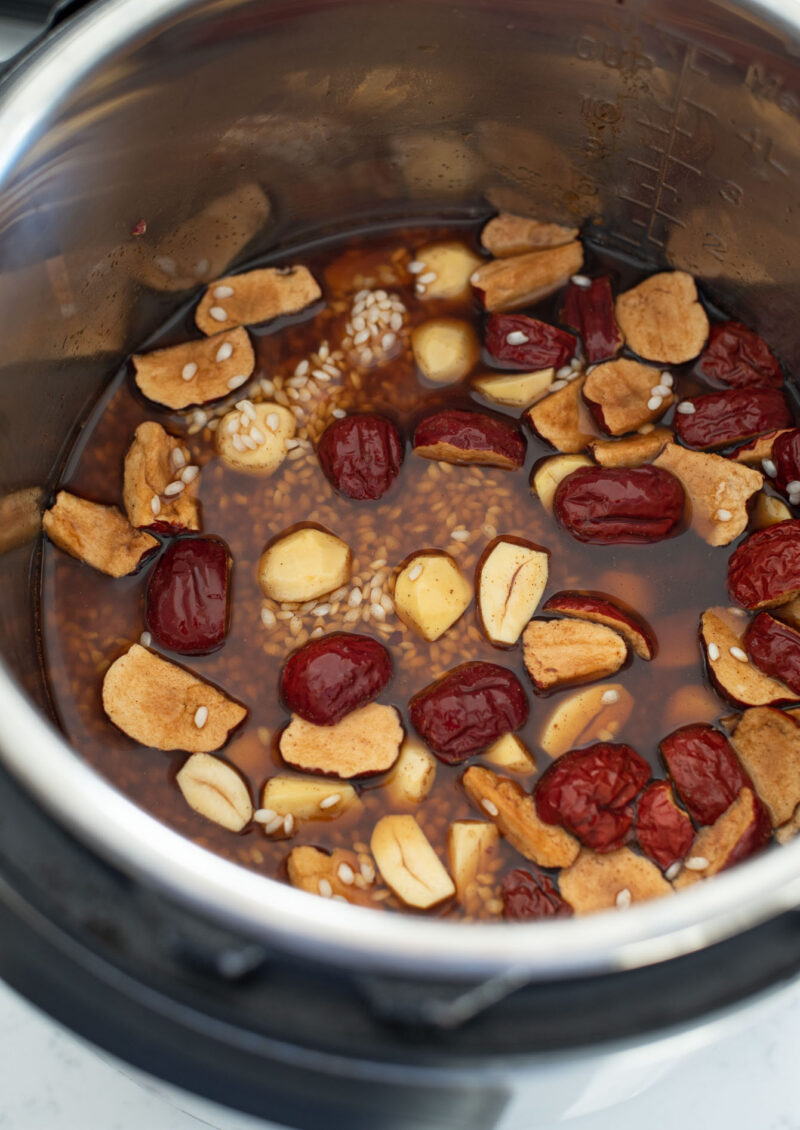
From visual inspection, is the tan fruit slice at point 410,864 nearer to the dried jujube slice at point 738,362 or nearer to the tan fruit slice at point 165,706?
the tan fruit slice at point 165,706

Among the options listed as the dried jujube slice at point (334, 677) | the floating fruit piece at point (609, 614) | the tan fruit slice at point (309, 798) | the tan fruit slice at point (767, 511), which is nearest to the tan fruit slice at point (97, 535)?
the dried jujube slice at point (334, 677)

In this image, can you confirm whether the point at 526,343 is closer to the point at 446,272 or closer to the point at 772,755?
the point at 446,272

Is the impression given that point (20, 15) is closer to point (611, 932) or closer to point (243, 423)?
point (243, 423)

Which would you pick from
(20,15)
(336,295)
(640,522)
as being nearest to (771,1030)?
(640,522)

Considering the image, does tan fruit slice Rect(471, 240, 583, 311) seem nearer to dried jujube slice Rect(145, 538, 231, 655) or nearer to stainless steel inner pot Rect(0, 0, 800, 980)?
stainless steel inner pot Rect(0, 0, 800, 980)

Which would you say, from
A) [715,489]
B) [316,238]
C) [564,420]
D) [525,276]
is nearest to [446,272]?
[525,276]

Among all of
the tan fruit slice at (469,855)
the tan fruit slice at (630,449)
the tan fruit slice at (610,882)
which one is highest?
the tan fruit slice at (630,449)
